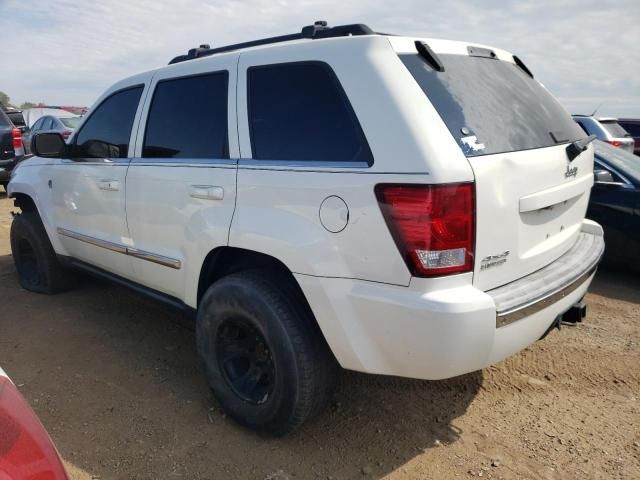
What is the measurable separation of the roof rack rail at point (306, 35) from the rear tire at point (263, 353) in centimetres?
127

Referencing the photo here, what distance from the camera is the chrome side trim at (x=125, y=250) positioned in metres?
3.15

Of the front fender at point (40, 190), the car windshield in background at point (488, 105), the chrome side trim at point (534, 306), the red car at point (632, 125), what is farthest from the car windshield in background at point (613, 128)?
the front fender at point (40, 190)

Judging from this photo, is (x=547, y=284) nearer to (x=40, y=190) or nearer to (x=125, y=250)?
(x=125, y=250)

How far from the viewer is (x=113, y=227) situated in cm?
363

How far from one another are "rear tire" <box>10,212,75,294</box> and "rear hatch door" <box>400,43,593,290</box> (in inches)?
150

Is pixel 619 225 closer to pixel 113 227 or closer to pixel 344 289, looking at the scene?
pixel 344 289

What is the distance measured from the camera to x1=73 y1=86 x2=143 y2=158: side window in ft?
11.8

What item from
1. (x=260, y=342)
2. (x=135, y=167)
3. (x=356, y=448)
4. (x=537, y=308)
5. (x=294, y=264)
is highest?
(x=135, y=167)

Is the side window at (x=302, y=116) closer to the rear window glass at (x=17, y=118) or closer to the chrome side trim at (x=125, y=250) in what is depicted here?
the chrome side trim at (x=125, y=250)

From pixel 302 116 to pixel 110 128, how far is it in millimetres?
1943

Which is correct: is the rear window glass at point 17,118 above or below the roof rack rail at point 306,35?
below

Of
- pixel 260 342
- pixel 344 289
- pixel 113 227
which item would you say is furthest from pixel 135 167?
pixel 344 289

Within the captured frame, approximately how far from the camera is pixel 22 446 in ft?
4.19

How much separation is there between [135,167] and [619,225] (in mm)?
4320
